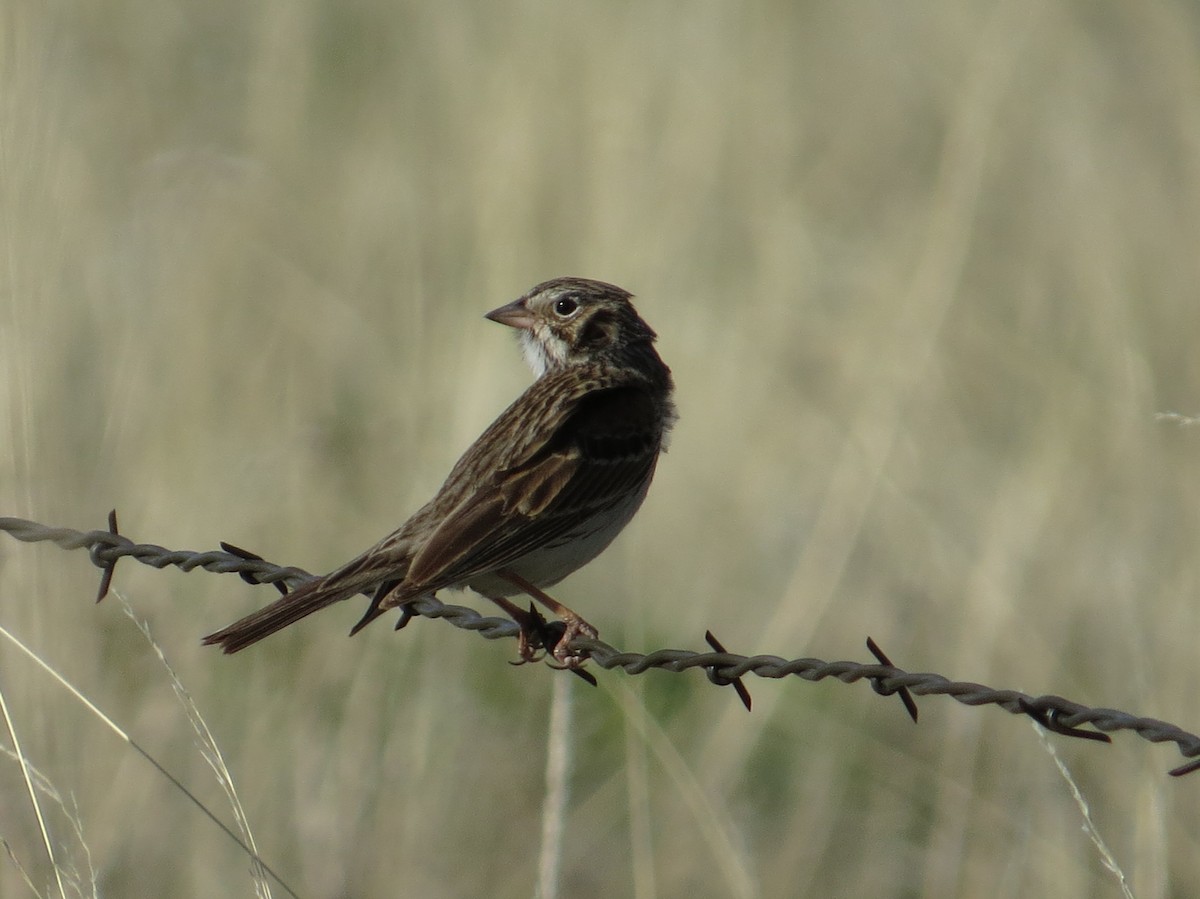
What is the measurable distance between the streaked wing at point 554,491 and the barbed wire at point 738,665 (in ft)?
0.56

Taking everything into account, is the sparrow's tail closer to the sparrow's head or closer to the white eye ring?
the sparrow's head

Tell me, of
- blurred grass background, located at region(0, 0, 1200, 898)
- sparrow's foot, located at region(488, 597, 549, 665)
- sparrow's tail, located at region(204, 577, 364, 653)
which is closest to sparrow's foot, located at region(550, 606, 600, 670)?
sparrow's foot, located at region(488, 597, 549, 665)

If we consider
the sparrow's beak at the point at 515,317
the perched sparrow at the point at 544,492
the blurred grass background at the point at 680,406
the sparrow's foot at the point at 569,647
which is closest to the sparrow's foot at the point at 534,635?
the perched sparrow at the point at 544,492

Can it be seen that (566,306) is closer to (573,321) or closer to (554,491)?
(573,321)

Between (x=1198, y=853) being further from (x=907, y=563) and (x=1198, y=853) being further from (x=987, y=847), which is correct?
(x=907, y=563)

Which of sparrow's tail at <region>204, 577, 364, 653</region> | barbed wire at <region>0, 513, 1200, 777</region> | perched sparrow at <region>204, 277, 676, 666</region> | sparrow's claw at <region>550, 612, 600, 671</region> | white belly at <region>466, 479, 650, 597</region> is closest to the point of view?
barbed wire at <region>0, 513, 1200, 777</region>

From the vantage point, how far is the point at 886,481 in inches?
315

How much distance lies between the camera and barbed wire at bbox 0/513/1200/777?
155 inches

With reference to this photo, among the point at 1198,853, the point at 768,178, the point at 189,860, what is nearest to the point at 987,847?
the point at 1198,853

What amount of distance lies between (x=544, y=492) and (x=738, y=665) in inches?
56.2

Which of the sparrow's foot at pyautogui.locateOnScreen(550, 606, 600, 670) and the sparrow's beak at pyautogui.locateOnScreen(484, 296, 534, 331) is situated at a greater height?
the sparrow's beak at pyautogui.locateOnScreen(484, 296, 534, 331)

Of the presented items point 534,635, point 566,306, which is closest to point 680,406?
point 566,306

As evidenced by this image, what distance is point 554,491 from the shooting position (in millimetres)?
5707

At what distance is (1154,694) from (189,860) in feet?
12.1
